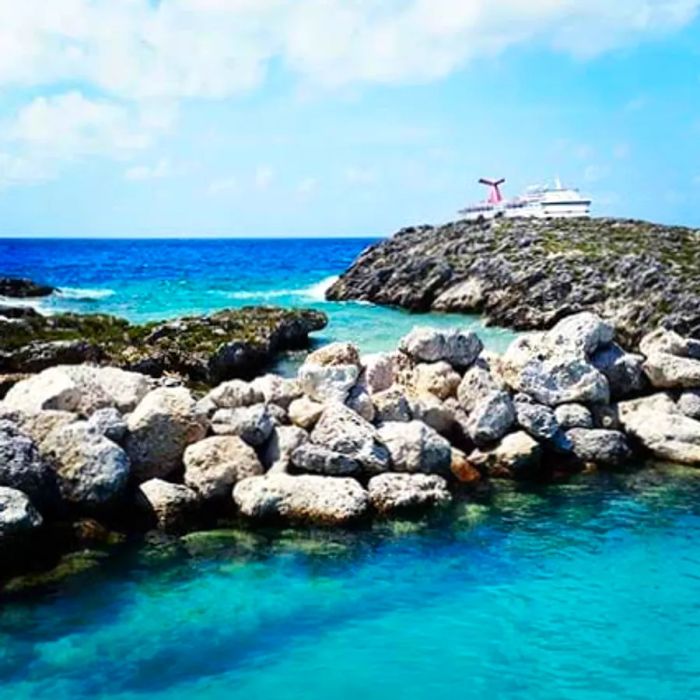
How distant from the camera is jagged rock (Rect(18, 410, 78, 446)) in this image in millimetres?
18938

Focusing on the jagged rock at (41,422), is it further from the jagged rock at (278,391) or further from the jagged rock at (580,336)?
the jagged rock at (580,336)

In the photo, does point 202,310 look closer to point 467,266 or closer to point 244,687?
point 467,266

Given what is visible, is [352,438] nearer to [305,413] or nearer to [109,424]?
[305,413]

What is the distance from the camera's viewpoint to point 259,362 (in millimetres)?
35250

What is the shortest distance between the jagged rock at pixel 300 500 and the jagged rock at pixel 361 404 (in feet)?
10.5

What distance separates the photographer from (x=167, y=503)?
62.7 feet

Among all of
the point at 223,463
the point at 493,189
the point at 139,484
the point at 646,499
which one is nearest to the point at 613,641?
the point at 646,499

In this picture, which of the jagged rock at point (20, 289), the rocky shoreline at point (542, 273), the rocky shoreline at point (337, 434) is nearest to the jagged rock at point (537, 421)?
the rocky shoreline at point (337, 434)

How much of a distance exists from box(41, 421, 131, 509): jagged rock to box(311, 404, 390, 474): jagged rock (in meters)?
4.69

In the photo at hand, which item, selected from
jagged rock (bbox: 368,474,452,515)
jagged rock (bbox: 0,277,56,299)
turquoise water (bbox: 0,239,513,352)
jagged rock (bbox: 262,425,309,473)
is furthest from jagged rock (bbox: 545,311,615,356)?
jagged rock (bbox: 0,277,56,299)

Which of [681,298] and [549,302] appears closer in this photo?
[681,298]

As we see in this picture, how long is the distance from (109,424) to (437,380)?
956 centimetres

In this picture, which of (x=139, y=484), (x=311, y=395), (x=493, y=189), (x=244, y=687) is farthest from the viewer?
(x=493, y=189)

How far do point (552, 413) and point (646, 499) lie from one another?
3.53 meters
